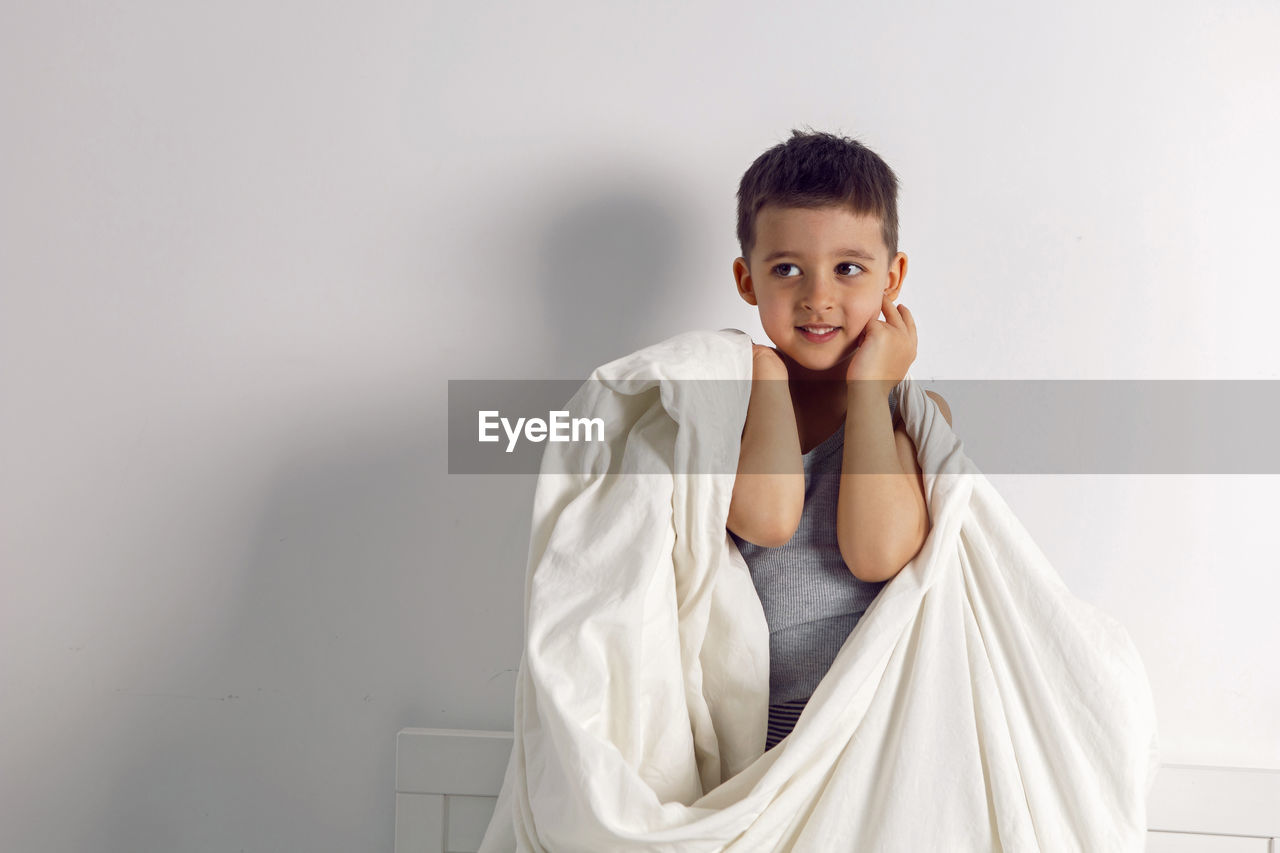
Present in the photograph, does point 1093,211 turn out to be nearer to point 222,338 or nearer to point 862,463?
point 862,463

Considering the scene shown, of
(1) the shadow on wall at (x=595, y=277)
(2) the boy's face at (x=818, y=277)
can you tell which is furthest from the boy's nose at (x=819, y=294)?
(1) the shadow on wall at (x=595, y=277)

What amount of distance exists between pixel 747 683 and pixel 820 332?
29 cm

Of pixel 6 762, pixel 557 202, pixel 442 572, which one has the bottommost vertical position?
pixel 6 762

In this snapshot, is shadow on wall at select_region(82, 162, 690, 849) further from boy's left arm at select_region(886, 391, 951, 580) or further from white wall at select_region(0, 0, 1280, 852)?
boy's left arm at select_region(886, 391, 951, 580)

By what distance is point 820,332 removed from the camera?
2.52 feet

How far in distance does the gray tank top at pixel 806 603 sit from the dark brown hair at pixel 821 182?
9.7 inches

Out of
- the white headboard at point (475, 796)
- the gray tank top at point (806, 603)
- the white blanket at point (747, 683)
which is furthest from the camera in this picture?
the white headboard at point (475, 796)

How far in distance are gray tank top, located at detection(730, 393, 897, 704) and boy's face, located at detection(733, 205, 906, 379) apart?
0.45ft

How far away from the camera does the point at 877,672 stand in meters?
0.68

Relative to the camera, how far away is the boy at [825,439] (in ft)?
2.31

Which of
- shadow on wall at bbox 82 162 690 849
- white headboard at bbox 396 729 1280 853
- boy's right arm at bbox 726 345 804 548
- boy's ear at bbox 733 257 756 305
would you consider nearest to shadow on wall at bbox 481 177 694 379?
shadow on wall at bbox 82 162 690 849

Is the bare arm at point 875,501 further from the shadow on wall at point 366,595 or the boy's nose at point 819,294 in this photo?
the shadow on wall at point 366,595

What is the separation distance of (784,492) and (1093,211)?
0.51 m

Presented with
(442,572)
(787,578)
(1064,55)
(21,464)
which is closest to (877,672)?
(787,578)
